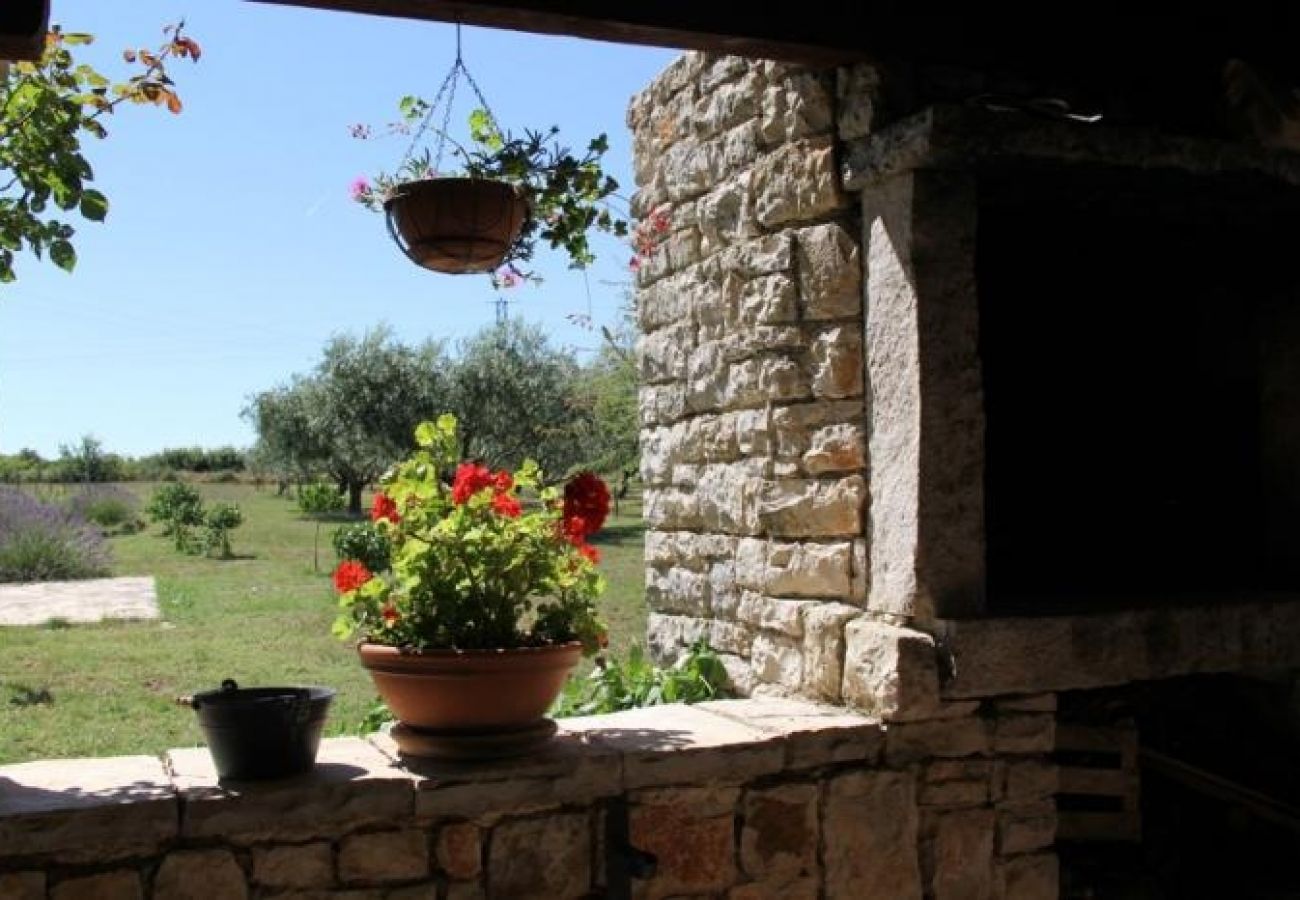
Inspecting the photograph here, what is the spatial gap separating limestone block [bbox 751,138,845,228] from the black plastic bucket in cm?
184

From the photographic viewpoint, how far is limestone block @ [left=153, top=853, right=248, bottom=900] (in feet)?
7.68

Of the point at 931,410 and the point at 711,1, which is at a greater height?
the point at 711,1

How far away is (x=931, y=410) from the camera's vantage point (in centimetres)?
291

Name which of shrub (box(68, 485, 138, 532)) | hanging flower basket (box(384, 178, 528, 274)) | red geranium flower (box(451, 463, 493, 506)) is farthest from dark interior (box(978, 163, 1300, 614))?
shrub (box(68, 485, 138, 532))

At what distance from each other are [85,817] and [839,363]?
81.4 inches

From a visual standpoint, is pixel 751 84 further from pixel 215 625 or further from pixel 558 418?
→ pixel 558 418

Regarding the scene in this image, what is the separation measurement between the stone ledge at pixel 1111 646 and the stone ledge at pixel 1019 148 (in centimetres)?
114

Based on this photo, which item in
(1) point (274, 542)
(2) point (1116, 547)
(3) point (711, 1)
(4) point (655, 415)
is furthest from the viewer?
(1) point (274, 542)

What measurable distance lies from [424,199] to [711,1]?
87cm

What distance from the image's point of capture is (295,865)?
2.44 metres

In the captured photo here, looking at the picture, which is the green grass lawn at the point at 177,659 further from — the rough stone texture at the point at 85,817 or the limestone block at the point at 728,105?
the limestone block at the point at 728,105

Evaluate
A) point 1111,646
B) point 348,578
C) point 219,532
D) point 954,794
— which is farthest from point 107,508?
point 1111,646

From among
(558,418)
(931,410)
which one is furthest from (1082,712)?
(558,418)

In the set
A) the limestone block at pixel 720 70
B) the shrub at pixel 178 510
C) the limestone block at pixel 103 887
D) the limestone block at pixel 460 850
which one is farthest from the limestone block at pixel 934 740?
the shrub at pixel 178 510
